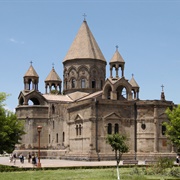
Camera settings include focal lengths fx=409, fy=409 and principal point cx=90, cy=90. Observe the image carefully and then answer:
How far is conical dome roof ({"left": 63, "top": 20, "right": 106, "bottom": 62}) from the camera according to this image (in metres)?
65.8

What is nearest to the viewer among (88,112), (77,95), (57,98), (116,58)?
(88,112)

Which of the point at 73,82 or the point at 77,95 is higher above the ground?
the point at 73,82

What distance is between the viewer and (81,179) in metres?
24.3

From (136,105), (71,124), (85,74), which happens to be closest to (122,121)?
(136,105)

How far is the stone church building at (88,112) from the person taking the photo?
1970 inches

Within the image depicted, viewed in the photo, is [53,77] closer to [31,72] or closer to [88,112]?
[31,72]

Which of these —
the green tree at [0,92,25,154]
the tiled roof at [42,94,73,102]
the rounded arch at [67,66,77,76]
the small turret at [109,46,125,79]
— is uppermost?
the rounded arch at [67,66,77,76]

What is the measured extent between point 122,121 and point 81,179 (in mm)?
27312

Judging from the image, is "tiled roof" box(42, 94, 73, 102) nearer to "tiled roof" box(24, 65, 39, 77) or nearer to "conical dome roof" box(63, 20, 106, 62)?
"tiled roof" box(24, 65, 39, 77)

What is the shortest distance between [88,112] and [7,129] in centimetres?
1361

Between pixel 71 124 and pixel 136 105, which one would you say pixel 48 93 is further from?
pixel 136 105

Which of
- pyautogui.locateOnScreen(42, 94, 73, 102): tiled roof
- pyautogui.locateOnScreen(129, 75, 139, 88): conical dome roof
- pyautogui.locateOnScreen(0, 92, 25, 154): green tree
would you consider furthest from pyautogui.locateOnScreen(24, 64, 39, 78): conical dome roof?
pyautogui.locateOnScreen(0, 92, 25, 154): green tree

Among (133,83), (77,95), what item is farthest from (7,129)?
(133,83)

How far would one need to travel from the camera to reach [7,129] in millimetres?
39219
